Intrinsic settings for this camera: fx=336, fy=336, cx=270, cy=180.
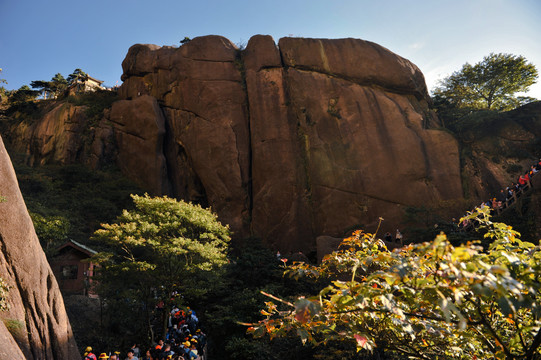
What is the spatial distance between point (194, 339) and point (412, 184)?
19.5 meters

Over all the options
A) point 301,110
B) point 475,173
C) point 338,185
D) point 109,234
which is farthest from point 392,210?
point 109,234

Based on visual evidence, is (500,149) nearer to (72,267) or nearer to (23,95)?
(72,267)

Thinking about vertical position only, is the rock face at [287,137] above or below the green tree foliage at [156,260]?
above

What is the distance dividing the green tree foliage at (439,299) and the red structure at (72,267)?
17062 mm

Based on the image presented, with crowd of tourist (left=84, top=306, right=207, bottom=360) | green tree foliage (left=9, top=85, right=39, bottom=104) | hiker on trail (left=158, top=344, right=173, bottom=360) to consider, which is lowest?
crowd of tourist (left=84, top=306, right=207, bottom=360)

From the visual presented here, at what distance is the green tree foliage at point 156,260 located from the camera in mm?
12875

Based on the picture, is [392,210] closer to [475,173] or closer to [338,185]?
[338,185]

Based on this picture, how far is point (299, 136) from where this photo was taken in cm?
2758

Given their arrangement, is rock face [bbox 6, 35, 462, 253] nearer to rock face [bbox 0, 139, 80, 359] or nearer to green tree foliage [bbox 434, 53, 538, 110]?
green tree foliage [bbox 434, 53, 538, 110]

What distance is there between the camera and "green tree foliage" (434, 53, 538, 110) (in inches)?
1169

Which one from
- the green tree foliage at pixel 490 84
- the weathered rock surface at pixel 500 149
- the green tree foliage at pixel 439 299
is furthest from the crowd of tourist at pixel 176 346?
the green tree foliage at pixel 490 84

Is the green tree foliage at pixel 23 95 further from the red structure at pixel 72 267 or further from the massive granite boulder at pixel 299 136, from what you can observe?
the red structure at pixel 72 267

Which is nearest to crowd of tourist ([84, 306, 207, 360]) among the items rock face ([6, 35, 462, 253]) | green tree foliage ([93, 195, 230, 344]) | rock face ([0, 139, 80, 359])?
rock face ([0, 139, 80, 359])

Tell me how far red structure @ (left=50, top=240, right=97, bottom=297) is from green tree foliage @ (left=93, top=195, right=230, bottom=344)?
4045mm
